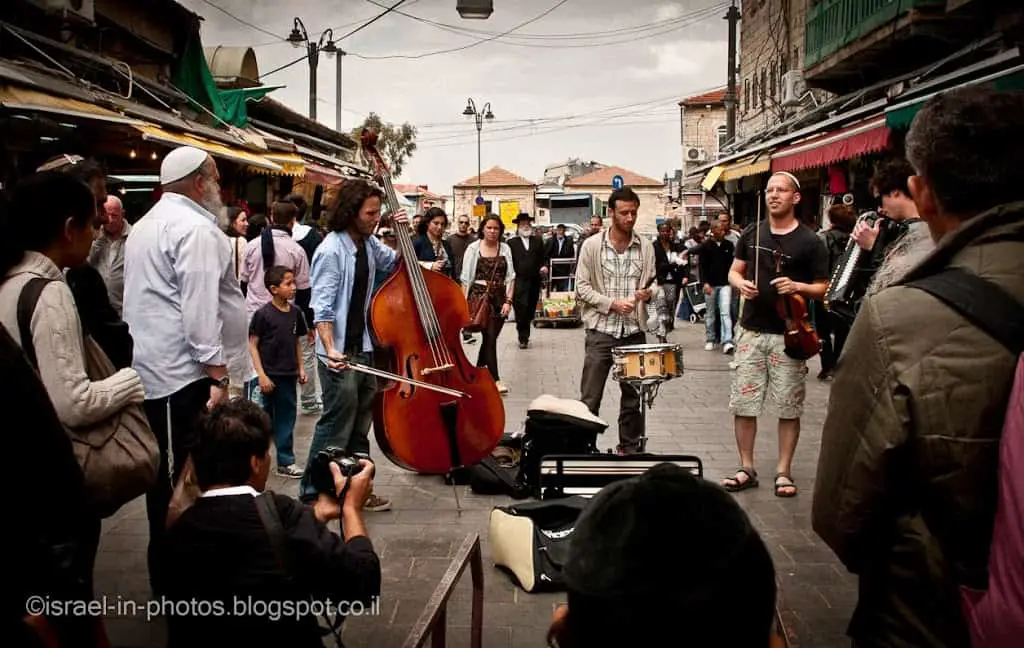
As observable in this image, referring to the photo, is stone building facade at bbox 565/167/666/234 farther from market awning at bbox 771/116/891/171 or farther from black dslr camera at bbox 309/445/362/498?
black dslr camera at bbox 309/445/362/498

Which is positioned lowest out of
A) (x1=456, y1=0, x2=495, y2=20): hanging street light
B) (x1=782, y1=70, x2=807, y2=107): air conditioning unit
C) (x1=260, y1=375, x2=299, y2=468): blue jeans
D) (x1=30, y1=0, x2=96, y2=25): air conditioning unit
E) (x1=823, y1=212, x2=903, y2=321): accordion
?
(x1=260, y1=375, x2=299, y2=468): blue jeans

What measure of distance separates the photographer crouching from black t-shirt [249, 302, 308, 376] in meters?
3.55

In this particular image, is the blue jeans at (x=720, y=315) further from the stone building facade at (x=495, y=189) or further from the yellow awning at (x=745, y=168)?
the stone building facade at (x=495, y=189)

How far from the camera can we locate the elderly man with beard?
146 inches

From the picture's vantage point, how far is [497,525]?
4.39 metres

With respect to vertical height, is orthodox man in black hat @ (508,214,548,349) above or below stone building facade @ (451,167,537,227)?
below

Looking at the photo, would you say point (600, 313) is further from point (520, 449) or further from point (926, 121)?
point (926, 121)

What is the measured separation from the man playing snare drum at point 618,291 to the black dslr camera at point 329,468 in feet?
11.4

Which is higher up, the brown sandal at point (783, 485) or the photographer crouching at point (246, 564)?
the photographer crouching at point (246, 564)

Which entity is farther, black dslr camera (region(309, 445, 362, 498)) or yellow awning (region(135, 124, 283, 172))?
yellow awning (region(135, 124, 283, 172))

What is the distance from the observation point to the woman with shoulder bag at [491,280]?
29.1 ft

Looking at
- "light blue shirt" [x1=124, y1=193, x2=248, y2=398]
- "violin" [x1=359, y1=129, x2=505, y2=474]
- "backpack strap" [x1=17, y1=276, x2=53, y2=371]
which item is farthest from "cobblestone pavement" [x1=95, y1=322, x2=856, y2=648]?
"backpack strap" [x1=17, y1=276, x2=53, y2=371]

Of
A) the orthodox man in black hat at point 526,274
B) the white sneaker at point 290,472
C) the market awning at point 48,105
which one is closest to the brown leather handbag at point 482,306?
the white sneaker at point 290,472

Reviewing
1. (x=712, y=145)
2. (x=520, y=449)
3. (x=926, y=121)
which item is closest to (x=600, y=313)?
(x=520, y=449)
